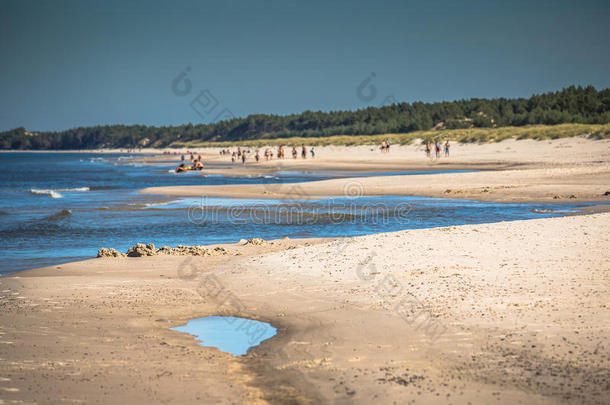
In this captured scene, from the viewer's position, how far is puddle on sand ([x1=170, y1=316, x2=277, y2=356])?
737 centimetres

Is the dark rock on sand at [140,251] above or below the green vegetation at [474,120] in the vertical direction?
below

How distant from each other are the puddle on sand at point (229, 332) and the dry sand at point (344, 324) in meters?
A: 0.17

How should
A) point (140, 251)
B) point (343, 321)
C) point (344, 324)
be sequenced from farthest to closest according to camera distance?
point (140, 251) → point (343, 321) → point (344, 324)

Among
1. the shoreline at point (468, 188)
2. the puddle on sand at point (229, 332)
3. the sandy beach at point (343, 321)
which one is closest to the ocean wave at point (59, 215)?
the shoreline at point (468, 188)

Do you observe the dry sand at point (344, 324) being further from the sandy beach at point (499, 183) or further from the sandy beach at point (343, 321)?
the sandy beach at point (499, 183)

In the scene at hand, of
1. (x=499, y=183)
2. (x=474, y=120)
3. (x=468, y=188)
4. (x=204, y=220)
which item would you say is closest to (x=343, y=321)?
(x=204, y=220)

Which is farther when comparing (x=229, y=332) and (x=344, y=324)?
(x=229, y=332)

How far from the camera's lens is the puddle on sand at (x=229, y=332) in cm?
737

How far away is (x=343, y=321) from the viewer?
787 cm

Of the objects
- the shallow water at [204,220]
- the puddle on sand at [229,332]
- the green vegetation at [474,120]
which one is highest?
the green vegetation at [474,120]

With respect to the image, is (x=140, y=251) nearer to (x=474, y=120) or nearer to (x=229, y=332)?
(x=229, y=332)

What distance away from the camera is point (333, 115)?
532ft

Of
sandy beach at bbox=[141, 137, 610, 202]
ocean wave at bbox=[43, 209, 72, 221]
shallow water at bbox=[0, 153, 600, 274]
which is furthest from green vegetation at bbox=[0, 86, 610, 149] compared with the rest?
ocean wave at bbox=[43, 209, 72, 221]

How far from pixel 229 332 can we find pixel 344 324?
4.72 feet
